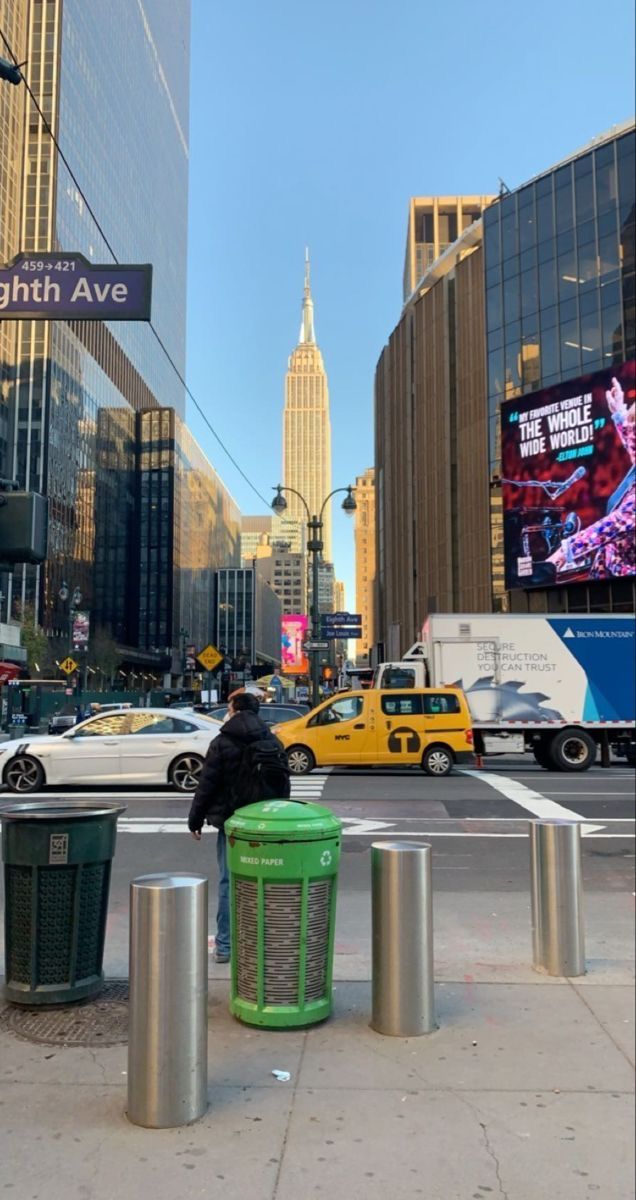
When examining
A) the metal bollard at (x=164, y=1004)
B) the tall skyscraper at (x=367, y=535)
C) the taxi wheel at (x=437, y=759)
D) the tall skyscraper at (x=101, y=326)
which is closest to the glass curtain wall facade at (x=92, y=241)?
the tall skyscraper at (x=101, y=326)

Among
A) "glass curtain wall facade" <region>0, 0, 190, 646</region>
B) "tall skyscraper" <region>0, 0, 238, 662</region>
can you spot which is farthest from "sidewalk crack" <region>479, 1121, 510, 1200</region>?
"glass curtain wall facade" <region>0, 0, 190, 646</region>

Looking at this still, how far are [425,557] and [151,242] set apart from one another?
67.9 m

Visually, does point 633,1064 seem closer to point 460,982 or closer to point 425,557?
point 460,982

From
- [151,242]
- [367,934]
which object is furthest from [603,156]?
[151,242]

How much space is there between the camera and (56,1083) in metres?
3.73

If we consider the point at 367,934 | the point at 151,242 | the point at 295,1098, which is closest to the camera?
the point at 295,1098

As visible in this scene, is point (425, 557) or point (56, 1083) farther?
point (425, 557)

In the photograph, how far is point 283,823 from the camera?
13.9 feet

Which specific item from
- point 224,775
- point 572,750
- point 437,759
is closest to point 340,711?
point 437,759

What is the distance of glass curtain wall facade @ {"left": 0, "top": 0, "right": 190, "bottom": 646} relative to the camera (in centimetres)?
7175

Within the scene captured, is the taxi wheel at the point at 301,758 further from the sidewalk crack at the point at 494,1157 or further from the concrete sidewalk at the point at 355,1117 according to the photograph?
the sidewalk crack at the point at 494,1157

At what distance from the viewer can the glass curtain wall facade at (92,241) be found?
71.8m

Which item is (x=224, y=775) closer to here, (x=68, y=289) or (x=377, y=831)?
(x=68, y=289)

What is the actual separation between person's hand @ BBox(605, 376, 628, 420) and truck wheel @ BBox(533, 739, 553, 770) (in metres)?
21.4
